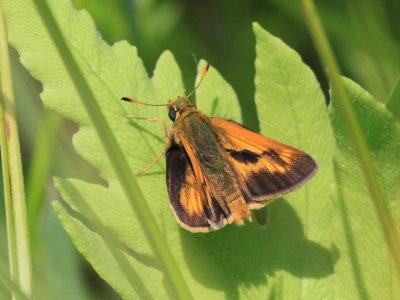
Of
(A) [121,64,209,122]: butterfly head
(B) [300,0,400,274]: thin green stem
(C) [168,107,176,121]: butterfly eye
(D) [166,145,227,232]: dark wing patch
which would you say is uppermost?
(B) [300,0,400,274]: thin green stem

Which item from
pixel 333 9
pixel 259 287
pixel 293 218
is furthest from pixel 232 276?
pixel 333 9

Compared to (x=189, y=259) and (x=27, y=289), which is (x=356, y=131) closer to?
(x=189, y=259)

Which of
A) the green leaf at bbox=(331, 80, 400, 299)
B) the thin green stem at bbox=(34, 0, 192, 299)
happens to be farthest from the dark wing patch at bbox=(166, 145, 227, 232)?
the green leaf at bbox=(331, 80, 400, 299)

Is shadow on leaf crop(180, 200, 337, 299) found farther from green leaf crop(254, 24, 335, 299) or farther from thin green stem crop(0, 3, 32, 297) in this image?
thin green stem crop(0, 3, 32, 297)

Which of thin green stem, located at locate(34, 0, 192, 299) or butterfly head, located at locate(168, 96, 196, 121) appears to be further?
butterfly head, located at locate(168, 96, 196, 121)

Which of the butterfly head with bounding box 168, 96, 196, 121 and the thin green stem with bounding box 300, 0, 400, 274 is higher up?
the thin green stem with bounding box 300, 0, 400, 274

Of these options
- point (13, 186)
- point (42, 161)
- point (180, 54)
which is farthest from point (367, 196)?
point (180, 54)

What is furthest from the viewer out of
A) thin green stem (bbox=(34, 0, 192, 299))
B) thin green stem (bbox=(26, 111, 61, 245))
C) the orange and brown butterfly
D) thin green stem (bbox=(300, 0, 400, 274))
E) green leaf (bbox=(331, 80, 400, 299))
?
thin green stem (bbox=(26, 111, 61, 245))
